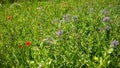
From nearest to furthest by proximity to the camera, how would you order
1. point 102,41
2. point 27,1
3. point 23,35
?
1. point 102,41
2. point 23,35
3. point 27,1

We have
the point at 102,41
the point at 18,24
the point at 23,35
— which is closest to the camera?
the point at 102,41

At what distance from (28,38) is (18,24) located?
4.71ft

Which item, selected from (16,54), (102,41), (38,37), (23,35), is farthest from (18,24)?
(102,41)

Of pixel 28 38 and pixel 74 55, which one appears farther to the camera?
pixel 28 38

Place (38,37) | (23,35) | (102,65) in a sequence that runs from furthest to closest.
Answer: (23,35)
(38,37)
(102,65)

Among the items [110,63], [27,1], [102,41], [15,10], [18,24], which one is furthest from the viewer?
[27,1]

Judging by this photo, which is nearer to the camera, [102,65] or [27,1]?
[102,65]

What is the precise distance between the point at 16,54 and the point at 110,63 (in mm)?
1483

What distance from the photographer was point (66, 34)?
457 centimetres

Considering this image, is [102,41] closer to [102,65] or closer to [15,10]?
[102,65]

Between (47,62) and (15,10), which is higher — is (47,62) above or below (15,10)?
above

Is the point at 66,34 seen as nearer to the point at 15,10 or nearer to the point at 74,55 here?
the point at 74,55

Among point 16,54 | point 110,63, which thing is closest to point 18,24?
point 16,54

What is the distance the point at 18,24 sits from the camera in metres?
6.76
